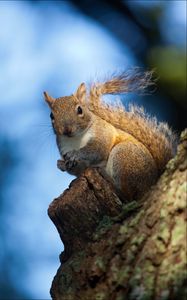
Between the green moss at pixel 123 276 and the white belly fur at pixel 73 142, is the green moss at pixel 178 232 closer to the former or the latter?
the green moss at pixel 123 276

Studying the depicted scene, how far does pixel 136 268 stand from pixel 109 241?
259 millimetres

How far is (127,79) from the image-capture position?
12.8 ft

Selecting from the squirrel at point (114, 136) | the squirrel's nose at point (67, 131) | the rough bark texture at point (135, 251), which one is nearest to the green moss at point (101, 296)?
the rough bark texture at point (135, 251)

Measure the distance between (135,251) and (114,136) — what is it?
188 cm

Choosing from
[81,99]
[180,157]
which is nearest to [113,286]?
[180,157]

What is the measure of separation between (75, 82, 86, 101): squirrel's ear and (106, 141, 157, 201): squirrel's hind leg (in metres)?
0.59

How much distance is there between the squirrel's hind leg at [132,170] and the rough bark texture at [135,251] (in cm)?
79

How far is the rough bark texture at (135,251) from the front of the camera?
80.8 inches

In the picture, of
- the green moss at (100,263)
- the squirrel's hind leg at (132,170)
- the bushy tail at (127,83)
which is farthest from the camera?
the bushy tail at (127,83)

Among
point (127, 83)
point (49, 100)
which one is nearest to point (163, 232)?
point (127, 83)

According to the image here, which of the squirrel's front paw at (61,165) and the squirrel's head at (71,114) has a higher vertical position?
the squirrel's head at (71,114)

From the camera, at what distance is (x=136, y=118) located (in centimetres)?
379

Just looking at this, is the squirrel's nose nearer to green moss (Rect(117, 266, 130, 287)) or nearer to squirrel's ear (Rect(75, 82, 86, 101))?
squirrel's ear (Rect(75, 82, 86, 101))

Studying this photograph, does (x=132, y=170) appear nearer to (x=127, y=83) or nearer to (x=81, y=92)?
(x=127, y=83)
